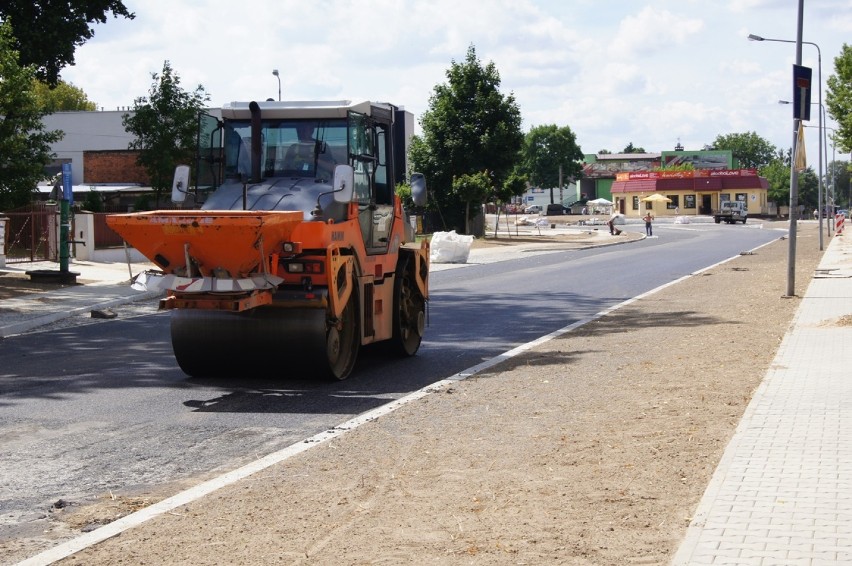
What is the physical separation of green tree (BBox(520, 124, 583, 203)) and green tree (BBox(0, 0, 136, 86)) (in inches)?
5453

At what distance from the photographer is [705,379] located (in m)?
12.1

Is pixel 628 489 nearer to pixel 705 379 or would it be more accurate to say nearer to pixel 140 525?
pixel 140 525

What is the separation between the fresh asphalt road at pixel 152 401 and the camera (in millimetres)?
8008

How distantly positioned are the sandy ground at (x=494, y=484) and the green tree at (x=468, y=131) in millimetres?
48349

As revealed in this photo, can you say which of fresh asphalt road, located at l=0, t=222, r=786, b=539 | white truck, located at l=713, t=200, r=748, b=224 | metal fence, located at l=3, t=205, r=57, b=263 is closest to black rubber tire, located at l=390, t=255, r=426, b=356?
fresh asphalt road, located at l=0, t=222, r=786, b=539

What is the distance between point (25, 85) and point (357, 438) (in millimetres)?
21592

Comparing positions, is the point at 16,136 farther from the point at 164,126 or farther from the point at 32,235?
the point at 164,126

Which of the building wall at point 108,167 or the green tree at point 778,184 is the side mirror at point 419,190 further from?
the green tree at point 778,184

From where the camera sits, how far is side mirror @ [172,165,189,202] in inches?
506

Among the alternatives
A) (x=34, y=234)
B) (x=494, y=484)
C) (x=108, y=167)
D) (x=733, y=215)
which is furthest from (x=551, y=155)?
(x=494, y=484)

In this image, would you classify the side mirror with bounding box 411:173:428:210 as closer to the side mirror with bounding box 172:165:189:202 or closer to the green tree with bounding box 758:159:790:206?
the side mirror with bounding box 172:165:189:202

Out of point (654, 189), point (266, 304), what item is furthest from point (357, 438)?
point (654, 189)

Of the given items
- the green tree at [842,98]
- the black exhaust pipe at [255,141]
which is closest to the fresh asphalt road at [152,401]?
the black exhaust pipe at [255,141]

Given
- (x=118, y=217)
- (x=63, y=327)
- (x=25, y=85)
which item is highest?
(x=25, y=85)
